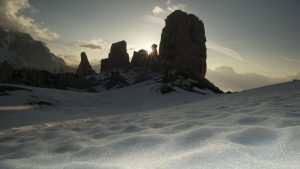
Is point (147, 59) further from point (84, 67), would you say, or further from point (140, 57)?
point (84, 67)

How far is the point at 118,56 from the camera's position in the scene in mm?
166000

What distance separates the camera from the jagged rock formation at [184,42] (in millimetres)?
123875

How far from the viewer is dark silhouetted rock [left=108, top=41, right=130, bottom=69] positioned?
16600cm

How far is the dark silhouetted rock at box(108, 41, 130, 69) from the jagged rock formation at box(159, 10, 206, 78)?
4268 cm

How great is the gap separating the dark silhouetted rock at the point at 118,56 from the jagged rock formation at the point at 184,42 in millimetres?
42678

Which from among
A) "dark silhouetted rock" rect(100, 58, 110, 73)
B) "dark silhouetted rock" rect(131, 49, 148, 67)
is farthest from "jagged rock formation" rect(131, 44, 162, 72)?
"dark silhouetted rock" rect(100, 58, 110, 73)

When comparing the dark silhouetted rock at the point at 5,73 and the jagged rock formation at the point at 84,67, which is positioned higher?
the jagged rock formation at the point at 84,67

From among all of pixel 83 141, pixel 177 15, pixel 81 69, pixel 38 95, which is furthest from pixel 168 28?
pixel 83 141

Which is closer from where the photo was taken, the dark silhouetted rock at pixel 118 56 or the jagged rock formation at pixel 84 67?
the dark silhouetted rock at pixel 118 56

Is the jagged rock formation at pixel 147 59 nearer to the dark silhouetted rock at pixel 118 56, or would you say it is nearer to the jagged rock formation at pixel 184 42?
the jagged rock formation at pixel 184 42

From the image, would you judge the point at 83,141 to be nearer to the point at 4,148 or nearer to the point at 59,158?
the point at 59,158

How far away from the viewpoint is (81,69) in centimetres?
17675

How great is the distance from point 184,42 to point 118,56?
57.4 metres

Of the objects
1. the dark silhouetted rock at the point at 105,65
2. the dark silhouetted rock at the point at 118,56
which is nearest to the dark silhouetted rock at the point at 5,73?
the dark silhouetted rock at the point at 118,56
